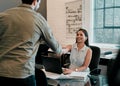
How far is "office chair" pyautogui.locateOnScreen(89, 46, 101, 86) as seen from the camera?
10.5 ft

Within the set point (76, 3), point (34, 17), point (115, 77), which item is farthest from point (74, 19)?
point (115, 77)

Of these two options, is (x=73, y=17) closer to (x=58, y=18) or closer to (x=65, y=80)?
(x=58, y=18)

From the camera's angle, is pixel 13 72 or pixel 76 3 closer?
pixel 13 72

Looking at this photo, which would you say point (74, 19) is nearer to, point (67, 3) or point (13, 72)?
point (67, 3)

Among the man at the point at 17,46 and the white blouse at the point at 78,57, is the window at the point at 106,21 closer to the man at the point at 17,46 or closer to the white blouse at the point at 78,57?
the white blouse at the point at 78,57

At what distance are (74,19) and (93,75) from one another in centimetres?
136

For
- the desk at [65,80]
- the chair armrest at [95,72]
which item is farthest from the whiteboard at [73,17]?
the desk at [65,80]

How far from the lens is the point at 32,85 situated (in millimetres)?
1872

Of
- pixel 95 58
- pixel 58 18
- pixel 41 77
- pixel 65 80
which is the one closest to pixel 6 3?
pixel 58 18

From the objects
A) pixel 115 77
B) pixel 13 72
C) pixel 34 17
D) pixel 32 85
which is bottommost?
pixel 32 85

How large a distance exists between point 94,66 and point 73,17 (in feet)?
4.44

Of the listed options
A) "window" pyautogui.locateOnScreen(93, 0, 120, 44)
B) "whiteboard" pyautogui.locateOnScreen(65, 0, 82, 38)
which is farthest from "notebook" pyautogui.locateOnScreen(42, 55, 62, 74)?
"whiteboard" pyautogui.locateOnScreen(65, 0, 82, 38)

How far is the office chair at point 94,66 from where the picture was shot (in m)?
3.20

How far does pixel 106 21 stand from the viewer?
13.2 feet
